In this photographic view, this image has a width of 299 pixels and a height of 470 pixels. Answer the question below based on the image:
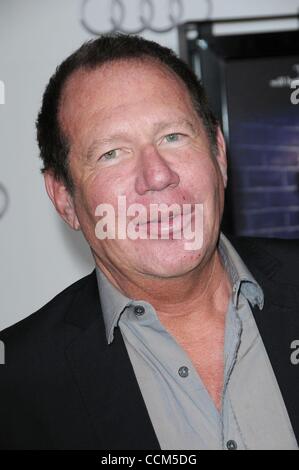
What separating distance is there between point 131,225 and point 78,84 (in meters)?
0.31

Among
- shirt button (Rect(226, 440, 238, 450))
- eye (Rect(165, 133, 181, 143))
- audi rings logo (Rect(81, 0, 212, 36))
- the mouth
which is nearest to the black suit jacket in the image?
shirt button (Rect(226, 440, 238, 450))

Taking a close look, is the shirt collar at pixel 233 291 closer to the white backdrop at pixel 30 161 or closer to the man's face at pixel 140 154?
the man's face at pixel 140 154

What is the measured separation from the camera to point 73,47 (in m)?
2.14

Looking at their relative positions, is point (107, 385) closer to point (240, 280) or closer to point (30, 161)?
point (240, 280)

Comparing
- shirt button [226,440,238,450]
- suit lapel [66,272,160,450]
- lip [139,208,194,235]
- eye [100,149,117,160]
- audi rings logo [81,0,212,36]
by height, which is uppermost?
audi rings logo [81,0,212,36]

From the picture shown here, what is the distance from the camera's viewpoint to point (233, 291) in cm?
128

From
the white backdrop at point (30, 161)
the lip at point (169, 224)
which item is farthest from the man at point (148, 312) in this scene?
the white backdrop at point (30, 161)

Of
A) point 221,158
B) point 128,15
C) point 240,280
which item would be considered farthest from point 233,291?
point 128,15

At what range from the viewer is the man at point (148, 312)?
1146 mm

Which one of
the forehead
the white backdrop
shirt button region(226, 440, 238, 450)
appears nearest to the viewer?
shirt button region(226, 440, 238, 450)

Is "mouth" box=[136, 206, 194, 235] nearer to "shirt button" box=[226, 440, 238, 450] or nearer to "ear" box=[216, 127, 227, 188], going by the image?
"ear" box=[216, 127, 227, 188]

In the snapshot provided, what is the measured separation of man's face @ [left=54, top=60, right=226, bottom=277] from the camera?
119 cm

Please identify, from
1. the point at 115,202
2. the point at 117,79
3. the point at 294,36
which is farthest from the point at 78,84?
the point at 294,36
